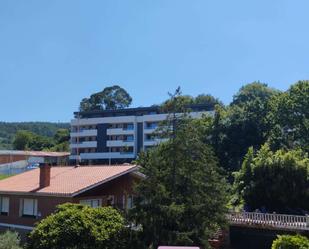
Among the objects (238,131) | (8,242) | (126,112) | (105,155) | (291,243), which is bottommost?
(8,242)

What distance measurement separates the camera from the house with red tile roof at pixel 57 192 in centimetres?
2560

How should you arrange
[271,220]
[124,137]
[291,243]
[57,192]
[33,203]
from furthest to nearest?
1. [124,137]
2. [33,203]
3. [271,220]
4. [57,192]
5. [291,243]

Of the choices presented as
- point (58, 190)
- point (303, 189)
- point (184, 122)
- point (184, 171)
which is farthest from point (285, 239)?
point (58, 190)

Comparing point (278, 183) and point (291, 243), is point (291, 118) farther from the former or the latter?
point (291, 243)

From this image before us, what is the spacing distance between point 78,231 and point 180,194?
4900mm

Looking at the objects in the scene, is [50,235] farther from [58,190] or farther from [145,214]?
[58,190]

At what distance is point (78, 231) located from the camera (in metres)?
18.9

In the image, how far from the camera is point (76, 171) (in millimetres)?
30141

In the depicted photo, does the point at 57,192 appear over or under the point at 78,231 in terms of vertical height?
over

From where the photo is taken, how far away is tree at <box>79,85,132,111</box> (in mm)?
113312

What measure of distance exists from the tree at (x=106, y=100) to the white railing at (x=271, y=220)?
88.0 m

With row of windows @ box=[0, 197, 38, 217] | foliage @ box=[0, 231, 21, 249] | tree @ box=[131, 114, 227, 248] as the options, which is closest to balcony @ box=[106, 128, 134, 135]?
row of windows @ box=[0, 197, 38, 217]

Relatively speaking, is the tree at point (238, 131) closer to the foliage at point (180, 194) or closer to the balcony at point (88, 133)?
the foliage at point (180, 194)

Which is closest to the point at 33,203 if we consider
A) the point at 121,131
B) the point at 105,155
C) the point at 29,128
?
the point at 121,131
